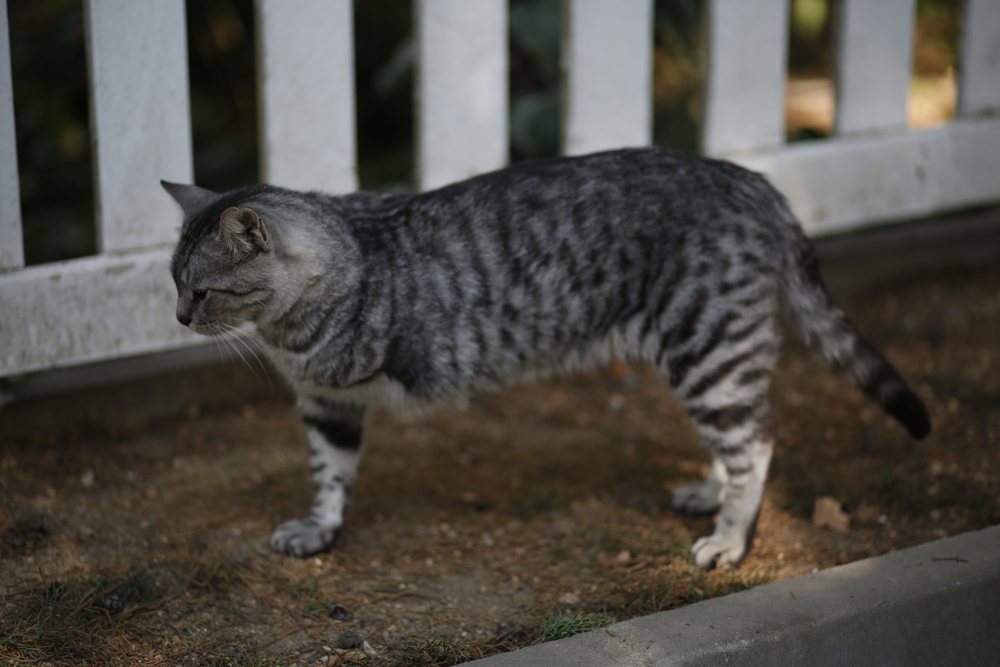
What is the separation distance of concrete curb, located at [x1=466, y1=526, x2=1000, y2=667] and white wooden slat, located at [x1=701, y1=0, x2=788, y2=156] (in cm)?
217

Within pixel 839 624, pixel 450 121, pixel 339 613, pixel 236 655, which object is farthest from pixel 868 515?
pixel 450 121

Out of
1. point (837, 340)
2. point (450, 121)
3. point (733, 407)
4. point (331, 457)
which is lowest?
point (331, 457)

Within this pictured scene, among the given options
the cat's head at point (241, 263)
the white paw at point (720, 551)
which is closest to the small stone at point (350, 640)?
the cat's head at point (241, 263)

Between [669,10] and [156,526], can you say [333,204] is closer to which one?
[156,526]

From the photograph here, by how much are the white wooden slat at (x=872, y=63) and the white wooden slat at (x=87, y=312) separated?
299 cm

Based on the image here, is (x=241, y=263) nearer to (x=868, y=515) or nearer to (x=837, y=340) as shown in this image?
(x=837, y=340)

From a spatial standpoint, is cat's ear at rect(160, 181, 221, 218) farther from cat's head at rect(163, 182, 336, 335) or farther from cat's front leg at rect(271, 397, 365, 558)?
cat's front leg at rect(271, 397, 365, 558)

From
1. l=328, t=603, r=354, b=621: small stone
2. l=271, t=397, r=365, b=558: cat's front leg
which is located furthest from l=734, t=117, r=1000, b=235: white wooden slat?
l=328, t=603, r=354, b=621: small stone

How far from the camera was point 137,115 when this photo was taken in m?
3.51

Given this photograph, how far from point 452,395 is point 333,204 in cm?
71

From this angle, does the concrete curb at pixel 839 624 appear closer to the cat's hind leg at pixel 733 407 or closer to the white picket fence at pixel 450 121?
the cat's hind leg at pixel 733 407

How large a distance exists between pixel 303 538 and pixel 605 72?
2218mm

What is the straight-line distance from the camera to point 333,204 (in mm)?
3180

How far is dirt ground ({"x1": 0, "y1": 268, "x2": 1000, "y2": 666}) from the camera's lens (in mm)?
2707
